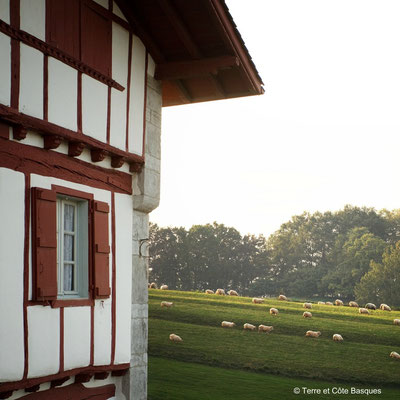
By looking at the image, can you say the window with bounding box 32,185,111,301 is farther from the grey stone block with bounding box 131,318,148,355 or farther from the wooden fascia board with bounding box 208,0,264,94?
the wooden fascia board with bounding box 208,0,264,94

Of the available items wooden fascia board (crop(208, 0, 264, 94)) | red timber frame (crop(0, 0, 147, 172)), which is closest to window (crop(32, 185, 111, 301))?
red timber frame (crop(0, 0, 147, 172))

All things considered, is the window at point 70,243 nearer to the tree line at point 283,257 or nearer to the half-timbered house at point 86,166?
the half-timbered house at point 86,166

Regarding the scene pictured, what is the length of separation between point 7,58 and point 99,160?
2.10 metres

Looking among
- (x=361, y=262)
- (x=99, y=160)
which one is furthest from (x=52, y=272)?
(x=361, y=262)

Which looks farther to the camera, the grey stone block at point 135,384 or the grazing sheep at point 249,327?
the grazing sheep at point 249,327

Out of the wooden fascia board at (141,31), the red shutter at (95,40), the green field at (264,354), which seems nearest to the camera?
the red shutter at (95,40)

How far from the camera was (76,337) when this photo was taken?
28.0 ft

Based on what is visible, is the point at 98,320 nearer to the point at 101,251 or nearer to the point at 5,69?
the point at 101,251

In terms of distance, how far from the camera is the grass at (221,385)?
17.4 meters

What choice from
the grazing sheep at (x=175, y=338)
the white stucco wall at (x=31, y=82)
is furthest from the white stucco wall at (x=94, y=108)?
the grazing sheep at (x=175, y=338)

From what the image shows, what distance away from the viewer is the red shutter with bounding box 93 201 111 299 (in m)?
8.95

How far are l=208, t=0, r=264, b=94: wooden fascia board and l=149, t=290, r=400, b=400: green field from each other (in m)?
9.23

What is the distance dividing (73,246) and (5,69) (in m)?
2.58

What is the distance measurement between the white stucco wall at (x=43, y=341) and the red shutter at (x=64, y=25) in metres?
3.41
